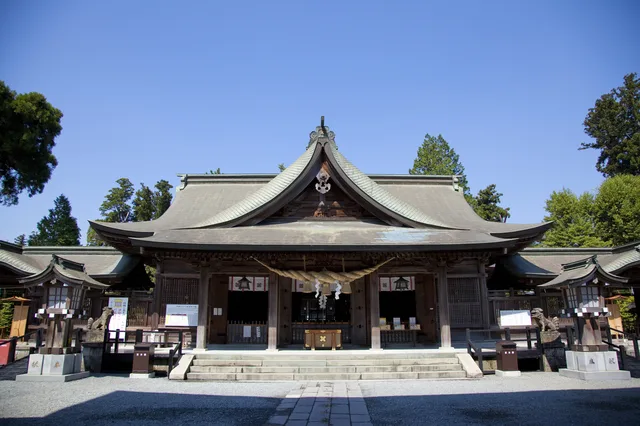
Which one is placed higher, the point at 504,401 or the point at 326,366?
the point at 326,366

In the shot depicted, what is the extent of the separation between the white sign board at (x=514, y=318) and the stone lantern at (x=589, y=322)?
166 inches

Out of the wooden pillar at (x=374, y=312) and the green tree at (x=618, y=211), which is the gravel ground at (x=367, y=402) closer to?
the wooden pillar at (x=374, y=312)

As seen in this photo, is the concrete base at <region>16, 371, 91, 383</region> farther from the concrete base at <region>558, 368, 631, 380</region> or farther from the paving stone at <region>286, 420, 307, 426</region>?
the concrete base at <region>558, 368, 631, 380</region>

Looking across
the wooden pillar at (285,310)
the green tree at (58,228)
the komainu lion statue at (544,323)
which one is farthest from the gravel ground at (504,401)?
the green tree at (58,228)

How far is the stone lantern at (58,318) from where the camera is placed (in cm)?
1178

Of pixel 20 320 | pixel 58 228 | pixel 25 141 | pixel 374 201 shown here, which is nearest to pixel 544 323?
pixel 374 201

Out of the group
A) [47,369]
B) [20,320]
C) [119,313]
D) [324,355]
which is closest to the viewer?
[47,369]

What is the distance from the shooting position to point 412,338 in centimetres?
1622

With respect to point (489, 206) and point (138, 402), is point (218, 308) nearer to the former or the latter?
point (138, 402)

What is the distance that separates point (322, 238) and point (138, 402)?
23.7 feet

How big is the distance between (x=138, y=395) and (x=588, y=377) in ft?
38.4

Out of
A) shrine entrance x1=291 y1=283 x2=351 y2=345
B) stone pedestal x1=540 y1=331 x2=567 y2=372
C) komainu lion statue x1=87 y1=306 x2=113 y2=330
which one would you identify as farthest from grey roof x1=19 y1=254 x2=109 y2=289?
stone pedestal x1=540 y1=331 x2=567 y2=372

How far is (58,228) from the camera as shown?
46875 millimetres

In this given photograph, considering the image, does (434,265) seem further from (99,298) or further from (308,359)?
(99,298)
